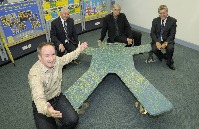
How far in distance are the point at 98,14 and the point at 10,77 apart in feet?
13.1

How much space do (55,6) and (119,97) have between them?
3.70 m

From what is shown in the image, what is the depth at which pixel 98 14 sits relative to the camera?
7555 millimetres

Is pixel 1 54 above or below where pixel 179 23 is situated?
below

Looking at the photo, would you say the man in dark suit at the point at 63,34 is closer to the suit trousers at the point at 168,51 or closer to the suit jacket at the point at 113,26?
the suit jacket at the point at 113,26

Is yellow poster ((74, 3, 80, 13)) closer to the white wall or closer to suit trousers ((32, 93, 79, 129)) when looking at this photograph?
the white wall

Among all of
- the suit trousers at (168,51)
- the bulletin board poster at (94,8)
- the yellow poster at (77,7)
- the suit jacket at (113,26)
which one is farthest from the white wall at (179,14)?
the yellow poster at (77,7)

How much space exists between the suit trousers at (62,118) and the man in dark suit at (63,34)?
83.5 inches

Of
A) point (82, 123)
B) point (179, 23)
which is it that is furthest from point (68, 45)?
point (179, 23)

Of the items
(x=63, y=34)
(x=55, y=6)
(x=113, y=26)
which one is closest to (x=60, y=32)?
(x=63, y=34)

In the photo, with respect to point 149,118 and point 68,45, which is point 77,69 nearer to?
point 68,45

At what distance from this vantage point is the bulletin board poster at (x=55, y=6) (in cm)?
612

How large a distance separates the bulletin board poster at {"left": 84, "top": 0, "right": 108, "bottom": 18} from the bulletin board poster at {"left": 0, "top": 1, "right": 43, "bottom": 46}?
1867mm

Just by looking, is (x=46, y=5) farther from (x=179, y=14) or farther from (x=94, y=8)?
(x=179, y=14)

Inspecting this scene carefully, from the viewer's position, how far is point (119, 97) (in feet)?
14.1
